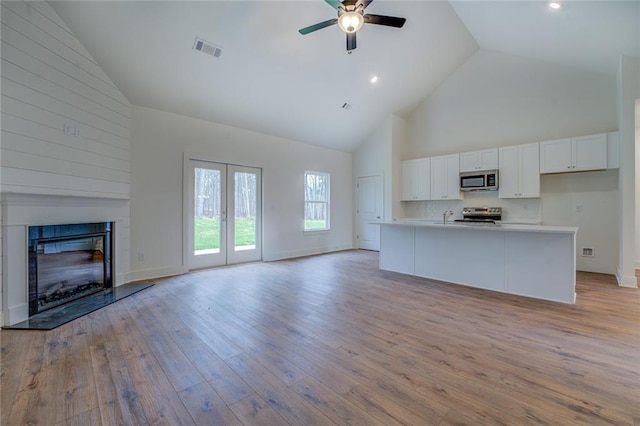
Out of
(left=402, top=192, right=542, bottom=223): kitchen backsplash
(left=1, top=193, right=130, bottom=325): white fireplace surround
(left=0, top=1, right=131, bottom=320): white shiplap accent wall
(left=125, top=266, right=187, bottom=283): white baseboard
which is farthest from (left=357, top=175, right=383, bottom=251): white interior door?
(left=1, top=193, right=130, bottom=325): white fireplace surround

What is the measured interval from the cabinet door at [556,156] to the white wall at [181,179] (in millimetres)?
4475

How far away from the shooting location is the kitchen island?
3.28 m

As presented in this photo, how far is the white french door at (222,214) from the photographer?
505 centimetres

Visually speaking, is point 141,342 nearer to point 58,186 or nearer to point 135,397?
point 135,397

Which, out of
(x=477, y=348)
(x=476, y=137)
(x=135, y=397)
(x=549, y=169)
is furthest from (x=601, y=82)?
(x=135, y=397)

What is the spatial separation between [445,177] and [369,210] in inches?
84.2

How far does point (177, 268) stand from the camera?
4.79m

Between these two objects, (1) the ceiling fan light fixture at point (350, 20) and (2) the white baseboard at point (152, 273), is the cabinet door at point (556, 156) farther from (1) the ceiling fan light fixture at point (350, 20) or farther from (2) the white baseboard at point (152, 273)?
(2) the white baseboard at point (152, 273)

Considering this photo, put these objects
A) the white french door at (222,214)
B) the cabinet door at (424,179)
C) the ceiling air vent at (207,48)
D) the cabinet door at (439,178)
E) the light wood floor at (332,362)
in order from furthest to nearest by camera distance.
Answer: the cabinet door at (424,179) < the cabinet door at (439,178) < the white french door at (222,214) < the ceiling air vent at (207,48) < the light wood floor at (332,362)

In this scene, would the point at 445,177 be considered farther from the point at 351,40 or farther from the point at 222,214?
the point at 222,214

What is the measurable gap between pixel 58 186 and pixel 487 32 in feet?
23.4

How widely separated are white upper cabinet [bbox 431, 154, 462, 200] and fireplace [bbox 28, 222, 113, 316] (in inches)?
250

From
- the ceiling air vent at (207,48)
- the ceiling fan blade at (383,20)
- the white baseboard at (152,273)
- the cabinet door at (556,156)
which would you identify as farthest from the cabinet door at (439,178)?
the white baseboard at (152,273)

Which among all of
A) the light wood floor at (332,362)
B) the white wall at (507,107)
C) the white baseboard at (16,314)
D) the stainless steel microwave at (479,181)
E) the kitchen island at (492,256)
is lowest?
the light wood floor at (332,362)
